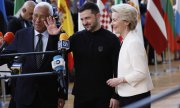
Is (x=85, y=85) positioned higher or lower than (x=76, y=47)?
lower

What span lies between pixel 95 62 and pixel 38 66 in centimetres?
55

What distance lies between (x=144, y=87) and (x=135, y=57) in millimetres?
299

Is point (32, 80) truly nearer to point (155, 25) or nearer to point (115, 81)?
point (115, 81)

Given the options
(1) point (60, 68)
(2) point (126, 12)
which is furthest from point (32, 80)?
(2) point (126, 12)

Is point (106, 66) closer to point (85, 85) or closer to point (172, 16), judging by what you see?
point (85, 85)

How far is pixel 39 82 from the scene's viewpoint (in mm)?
5305

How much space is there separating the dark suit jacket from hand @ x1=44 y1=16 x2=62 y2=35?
0.46ft

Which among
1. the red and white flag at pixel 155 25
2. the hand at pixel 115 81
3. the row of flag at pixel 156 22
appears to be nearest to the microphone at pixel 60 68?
the hand at pixel 115 81

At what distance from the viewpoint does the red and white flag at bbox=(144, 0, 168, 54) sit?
13081mm

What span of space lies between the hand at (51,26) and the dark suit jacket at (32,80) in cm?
14

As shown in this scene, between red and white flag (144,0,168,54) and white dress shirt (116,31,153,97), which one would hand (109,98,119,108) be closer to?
white dress shirt (116,31,153,97)

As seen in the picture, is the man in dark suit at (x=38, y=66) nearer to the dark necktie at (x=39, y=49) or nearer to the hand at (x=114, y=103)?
the dark necktie at (x=39, y=49)

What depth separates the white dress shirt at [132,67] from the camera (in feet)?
16.1

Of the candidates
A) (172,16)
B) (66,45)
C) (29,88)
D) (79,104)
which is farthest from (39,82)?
(172,16)
